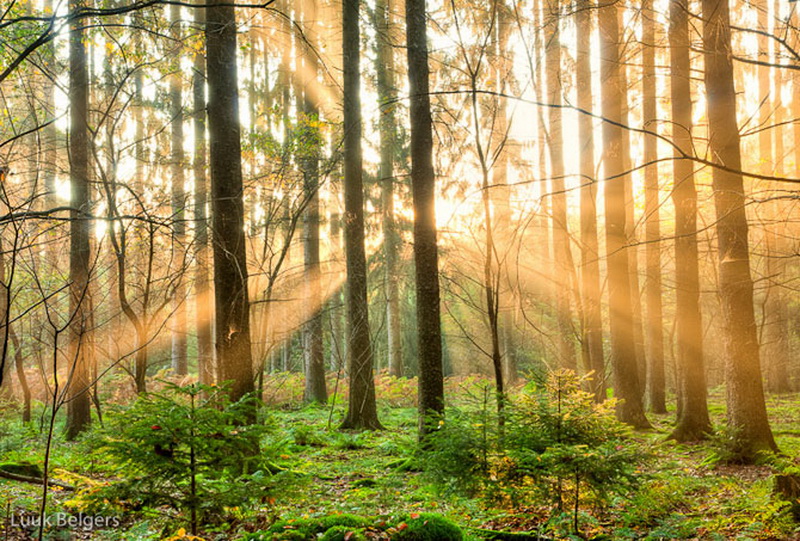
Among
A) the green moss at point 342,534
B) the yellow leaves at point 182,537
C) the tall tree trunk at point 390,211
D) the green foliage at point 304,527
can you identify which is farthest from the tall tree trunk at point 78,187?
the tall tree trunk at point 390,211

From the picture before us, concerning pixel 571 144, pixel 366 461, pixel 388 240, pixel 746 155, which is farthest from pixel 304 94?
pixel 746 155

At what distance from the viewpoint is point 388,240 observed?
53.8 ft

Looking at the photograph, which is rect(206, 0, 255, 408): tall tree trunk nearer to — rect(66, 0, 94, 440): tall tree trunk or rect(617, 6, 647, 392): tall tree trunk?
rect(66, 0, 94, 440): tall tree trunk

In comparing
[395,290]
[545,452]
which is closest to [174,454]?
[545,452]

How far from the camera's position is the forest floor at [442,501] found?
12.6 feet

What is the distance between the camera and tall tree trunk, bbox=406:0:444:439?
7.06 metres

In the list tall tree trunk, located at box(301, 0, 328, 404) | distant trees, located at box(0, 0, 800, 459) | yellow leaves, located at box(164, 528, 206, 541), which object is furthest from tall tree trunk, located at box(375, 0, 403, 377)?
yellow leaves, located at box(164, 528, 206, 541)

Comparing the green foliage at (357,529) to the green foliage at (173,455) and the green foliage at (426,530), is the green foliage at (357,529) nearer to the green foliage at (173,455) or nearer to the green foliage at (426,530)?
the green foliage at (426,530)

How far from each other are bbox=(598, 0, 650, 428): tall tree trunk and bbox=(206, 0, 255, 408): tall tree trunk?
663 cm

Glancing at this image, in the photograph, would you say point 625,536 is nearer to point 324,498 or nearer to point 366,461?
point 324,498

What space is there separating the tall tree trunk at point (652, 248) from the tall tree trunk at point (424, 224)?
489 cm

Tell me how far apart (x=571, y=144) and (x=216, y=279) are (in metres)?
10.2

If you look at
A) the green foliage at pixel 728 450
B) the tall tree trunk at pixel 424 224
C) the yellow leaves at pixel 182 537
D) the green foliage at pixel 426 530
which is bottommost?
the green foliage at pixel 728 450

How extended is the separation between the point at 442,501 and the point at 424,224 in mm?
3692
